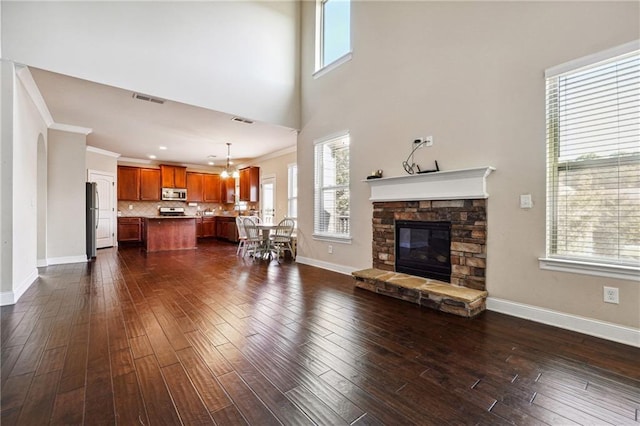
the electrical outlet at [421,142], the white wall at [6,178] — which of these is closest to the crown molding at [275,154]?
the electrical outlet at [421,142]

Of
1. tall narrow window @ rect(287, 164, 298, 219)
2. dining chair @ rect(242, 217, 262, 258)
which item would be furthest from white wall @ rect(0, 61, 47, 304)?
tall narrow window @ rect(287, 164, 298, 219)

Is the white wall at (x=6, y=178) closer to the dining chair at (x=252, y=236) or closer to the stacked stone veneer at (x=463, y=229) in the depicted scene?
the dining chair at (x=252, y=236)

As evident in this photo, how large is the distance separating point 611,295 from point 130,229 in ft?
34.3

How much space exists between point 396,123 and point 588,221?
7.61 feet

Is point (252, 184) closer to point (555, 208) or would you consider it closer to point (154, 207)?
point (154, 207)

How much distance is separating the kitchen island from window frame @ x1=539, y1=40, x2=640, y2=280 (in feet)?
24.9

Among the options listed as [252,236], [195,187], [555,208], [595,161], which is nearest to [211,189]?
[195,187]

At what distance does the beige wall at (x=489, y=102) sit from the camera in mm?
2350

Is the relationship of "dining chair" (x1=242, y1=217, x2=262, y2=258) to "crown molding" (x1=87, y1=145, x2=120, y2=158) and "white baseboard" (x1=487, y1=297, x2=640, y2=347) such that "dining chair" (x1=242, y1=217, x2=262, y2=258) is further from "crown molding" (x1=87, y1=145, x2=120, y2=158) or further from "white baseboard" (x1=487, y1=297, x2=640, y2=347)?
"crown molding" (x1=87, y1=145, x2=120, y2=158)

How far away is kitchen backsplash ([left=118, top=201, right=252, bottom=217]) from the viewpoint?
28.7 feet

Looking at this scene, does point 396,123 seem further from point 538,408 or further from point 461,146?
point 538,408

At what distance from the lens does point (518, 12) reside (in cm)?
268

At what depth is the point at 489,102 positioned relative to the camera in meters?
2.88

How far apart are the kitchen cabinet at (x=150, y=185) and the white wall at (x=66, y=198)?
3292mm
